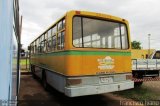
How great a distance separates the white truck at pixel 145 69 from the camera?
10.0 m

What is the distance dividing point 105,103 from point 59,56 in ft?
8.03

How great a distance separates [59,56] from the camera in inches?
276

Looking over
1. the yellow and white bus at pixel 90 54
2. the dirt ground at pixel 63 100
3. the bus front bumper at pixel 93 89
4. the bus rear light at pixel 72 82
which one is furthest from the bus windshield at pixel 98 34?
the dirt ground at pixel 63 100

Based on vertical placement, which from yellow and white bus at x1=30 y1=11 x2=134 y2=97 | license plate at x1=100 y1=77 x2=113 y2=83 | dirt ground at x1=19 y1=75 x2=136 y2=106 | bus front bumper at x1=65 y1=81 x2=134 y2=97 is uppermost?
yellow and white bus at x1=30 y1=11 x2=134 y2=97

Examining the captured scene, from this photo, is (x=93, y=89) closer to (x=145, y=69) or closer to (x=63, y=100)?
(x=63, y=100)

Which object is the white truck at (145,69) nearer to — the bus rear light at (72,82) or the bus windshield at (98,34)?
the bus windshield at (98,34)

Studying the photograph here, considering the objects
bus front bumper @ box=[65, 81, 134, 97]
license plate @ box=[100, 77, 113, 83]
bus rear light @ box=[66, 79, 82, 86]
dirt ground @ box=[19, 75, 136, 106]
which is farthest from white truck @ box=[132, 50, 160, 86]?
bus rear light @ box=[66, 79, 82, 86]

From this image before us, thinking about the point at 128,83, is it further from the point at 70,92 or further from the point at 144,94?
the point at 70,92

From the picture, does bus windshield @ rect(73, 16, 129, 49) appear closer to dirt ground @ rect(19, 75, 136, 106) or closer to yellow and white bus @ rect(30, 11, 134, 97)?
yellow and white bus @ rect(30, 11, 134, 97)

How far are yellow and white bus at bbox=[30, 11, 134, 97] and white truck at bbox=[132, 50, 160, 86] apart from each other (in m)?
2.57

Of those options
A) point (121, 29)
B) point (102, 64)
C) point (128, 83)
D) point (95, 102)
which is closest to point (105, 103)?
point (95, 102)

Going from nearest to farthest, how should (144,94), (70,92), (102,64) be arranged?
(70,92) → (102,64) → (144,94)

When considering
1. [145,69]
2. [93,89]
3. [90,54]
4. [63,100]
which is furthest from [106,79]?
[145,69]

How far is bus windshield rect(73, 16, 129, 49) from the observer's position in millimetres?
6508
